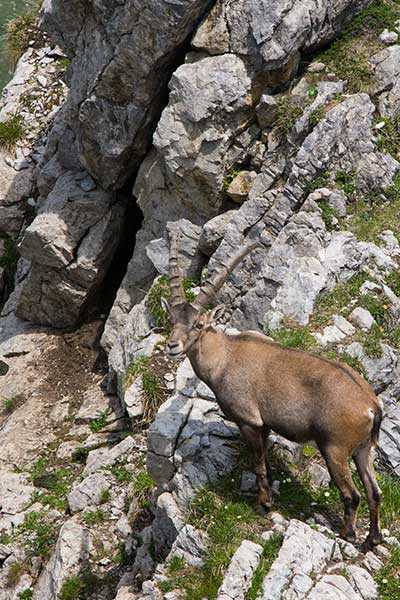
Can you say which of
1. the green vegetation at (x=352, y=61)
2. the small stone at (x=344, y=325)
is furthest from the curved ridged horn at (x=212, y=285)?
the green vegetation at (x=352, y=61)

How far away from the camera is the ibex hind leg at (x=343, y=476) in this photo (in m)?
9.08

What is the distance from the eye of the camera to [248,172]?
16.3m

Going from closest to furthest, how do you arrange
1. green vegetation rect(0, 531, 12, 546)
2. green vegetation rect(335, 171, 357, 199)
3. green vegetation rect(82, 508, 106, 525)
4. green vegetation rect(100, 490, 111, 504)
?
green vegetation rect(82, 508, 106, 525), green vegetation rect(100, 490, 111, 504), green vegetation rect(0, 531, 12, 546), green vegetation rect(335, 171, 357, 199)

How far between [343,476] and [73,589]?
5.34 meters

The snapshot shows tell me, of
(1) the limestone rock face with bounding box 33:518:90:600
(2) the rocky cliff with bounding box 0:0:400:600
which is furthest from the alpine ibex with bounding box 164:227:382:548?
(1) the limestone rock face with bounding box 33:518:90:600

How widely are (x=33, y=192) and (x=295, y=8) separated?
34.4ft

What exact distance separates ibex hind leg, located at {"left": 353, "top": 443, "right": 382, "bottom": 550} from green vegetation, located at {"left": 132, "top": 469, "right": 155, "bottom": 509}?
434 cm

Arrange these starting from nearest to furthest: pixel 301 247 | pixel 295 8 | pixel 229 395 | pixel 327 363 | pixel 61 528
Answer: pixel 327 363 < pixel 229 395 < pixel 61 528 < pixel 301 247 < pixel 295 8

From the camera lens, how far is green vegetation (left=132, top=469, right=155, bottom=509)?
504 inches

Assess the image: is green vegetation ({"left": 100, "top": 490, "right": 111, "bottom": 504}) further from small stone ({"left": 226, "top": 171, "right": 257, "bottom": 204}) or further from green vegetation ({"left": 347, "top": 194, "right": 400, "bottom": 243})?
small stone ({"left": 226, "top": 171, "right": 257, "bottom": 204})

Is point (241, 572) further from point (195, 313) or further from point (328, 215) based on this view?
point (328, 215)

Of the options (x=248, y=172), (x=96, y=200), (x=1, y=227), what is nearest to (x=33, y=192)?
(x=1, y=227)

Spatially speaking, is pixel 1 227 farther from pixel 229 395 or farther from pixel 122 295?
pixel 229 395

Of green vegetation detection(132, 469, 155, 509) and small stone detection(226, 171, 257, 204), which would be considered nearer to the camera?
green vegetation detection(132, 469, 155, 509)
